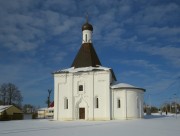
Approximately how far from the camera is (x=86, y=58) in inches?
1529

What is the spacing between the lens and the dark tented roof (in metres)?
38.5

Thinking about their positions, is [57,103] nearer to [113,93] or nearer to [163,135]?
[113,93]

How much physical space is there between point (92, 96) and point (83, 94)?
134 cm

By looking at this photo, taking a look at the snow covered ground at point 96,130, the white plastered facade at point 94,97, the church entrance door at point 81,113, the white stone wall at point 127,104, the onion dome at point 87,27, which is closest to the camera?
the snow covered ground at point 96,130

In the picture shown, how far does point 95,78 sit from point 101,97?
2692mm

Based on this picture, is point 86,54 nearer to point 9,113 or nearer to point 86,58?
point 86,58

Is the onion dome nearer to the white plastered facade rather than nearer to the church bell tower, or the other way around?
the church bell tower

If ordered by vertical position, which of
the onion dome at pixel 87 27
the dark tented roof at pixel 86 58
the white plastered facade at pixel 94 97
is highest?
the onion dome at pixel 87 27

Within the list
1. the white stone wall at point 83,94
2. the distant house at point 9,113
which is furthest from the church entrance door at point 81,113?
the distant house at point 9,113

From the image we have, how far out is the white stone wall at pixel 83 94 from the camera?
35.5m

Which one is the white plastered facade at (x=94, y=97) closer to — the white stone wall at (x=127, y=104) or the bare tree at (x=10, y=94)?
the white stone wall at (x=127, y=104)

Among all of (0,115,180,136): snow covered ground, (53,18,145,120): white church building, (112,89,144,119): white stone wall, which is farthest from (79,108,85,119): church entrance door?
(0,115,180,136): snow covered ground

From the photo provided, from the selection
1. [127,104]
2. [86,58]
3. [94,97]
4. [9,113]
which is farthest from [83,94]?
[9,113]

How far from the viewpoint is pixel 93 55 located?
130 ft
